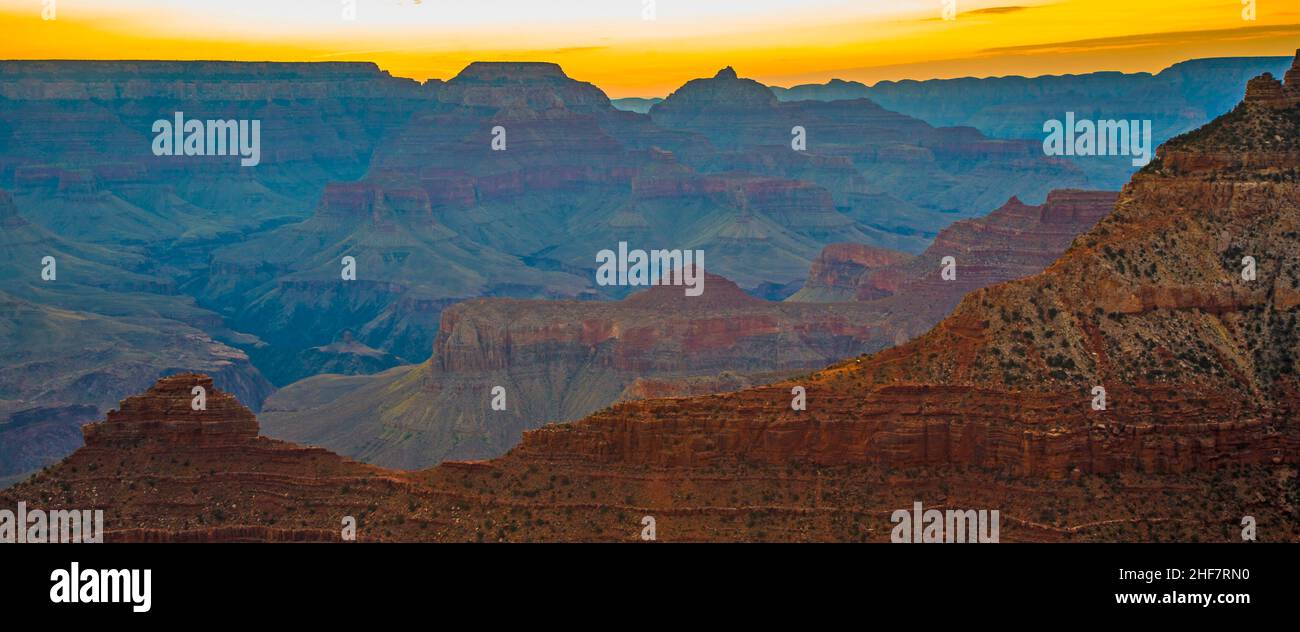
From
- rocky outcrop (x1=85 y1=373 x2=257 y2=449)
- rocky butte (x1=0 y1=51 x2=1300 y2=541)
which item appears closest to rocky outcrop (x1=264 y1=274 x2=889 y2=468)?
rocky outcrop (x1=85 y1=373 x2=257 y2=449)

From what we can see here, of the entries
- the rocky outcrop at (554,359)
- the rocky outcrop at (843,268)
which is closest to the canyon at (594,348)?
the rocky outcrop at (554,359)

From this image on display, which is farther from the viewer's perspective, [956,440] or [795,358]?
[795,358]

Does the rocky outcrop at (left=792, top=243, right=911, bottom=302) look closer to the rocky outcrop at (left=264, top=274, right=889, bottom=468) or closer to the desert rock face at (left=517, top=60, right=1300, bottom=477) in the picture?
the rocky outcrop at (left=264, top=274, right=889, bottom=468)

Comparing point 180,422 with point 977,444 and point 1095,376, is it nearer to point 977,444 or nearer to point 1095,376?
point 977,444

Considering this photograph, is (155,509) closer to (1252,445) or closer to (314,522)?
(314,522)

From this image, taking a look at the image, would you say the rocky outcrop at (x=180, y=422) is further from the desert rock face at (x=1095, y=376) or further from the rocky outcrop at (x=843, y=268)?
the rocky outcrop at (x=843, y=268)

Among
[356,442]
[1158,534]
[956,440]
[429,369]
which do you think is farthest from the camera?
[429,369]

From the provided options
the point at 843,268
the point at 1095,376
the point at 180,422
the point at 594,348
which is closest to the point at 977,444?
the point at 1095,376

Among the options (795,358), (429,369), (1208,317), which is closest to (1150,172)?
(1208,317)
